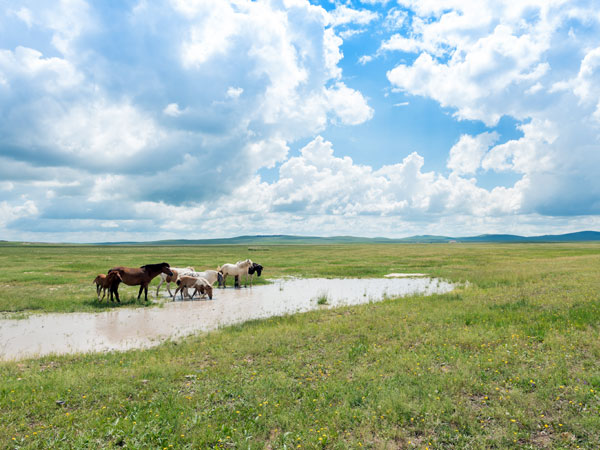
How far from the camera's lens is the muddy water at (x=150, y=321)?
13172 mm

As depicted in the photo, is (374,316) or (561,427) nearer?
(561,427)

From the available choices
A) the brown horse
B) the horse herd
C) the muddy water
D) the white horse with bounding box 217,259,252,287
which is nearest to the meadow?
the muddy water

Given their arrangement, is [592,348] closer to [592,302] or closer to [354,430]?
[592,302]

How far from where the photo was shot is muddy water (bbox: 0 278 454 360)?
13172mm

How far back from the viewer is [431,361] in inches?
375

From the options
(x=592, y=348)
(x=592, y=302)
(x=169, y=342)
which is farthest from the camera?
(x=592, y=302)

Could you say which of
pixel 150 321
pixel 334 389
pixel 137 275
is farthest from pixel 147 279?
pixel 334 389

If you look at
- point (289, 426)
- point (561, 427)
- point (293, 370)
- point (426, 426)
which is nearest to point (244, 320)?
point (293, 370)

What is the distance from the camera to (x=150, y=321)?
56.6 feet

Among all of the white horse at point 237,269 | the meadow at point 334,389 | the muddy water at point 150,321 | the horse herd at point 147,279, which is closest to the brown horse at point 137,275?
the horse herd at point 147,279

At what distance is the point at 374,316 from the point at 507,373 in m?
7.32

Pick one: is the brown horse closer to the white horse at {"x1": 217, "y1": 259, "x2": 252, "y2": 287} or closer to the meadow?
the white horse at {"x1": 217, "y1": 259, "x2": 252, "y2": 287}

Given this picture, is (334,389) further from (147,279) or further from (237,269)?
(237,269)

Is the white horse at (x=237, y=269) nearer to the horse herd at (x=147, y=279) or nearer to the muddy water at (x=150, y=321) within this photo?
the horse herd at (x=147, y=279)
